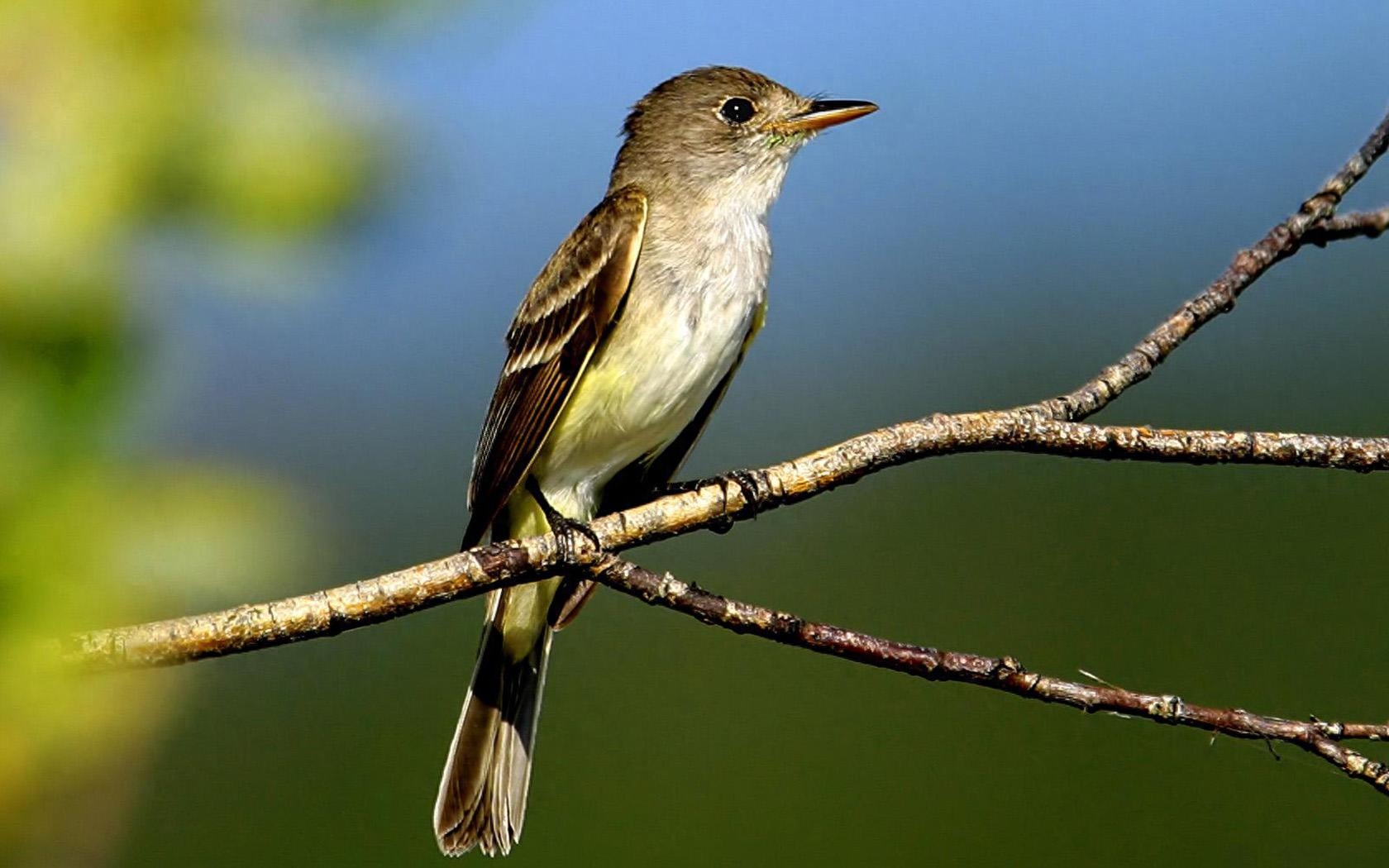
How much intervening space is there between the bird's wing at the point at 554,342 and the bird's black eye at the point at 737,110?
0.46 m

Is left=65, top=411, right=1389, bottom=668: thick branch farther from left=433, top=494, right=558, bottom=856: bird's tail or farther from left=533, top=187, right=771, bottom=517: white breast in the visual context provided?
left=433, top=494, right=558, bottom=856: bird's tail

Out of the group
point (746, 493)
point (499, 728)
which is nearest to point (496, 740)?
point (499, 728)

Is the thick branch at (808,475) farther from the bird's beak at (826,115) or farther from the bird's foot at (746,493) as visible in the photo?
the bird's beak at (826,115)

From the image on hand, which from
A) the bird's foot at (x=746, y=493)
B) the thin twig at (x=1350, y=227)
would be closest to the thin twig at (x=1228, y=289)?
the thin twig at (x=1350, y=227)

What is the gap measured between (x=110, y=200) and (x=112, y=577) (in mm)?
321

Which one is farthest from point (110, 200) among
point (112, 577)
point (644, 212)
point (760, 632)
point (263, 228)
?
point (644, 212)

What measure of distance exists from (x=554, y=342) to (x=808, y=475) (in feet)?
4.24

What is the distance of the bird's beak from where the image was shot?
12.4 feet

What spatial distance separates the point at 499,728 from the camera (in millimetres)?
3709

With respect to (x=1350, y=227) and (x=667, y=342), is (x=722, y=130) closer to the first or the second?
(x=667, y=342)

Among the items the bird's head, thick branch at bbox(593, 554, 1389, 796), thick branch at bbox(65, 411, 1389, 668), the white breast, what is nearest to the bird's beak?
the bird's head

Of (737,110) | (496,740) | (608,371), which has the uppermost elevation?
(737,110)

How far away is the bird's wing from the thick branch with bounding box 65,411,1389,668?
946 millimetres

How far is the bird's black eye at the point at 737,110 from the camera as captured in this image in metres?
4.04
